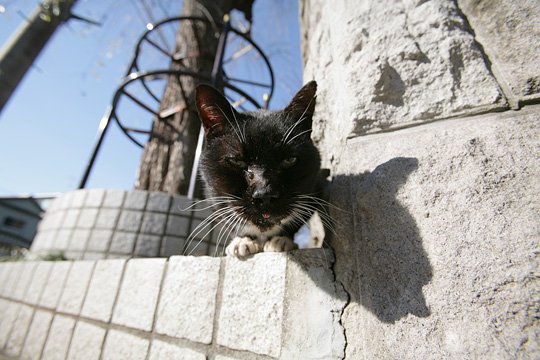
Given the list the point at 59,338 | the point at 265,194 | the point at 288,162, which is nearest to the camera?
the point at 265,194

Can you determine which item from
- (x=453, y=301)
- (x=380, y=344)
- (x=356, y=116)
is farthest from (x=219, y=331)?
(x=356, y=116)

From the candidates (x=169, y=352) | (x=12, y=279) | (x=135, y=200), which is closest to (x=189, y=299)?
(x=169, y=352)

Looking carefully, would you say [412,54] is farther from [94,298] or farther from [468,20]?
[94,298]

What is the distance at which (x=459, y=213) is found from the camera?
3.02 ft

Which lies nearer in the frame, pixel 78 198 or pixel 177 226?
pixel 177 226

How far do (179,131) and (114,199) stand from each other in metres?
1.14

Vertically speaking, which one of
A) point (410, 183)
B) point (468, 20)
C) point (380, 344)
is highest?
point (468, 20)

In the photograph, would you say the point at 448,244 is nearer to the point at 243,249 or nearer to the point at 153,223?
the point at 243,249

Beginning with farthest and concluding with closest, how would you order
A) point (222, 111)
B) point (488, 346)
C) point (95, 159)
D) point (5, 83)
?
point (5, 83) < point (95, 159) < point (222, 111) < point (488, 346)

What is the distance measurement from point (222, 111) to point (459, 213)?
4.03 feet

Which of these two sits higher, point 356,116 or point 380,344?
point 356,116

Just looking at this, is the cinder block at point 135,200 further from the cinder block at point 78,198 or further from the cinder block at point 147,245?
the cinder block at point 78,198

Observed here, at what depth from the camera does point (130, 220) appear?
2.06m

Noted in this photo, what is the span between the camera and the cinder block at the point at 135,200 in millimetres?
2090
